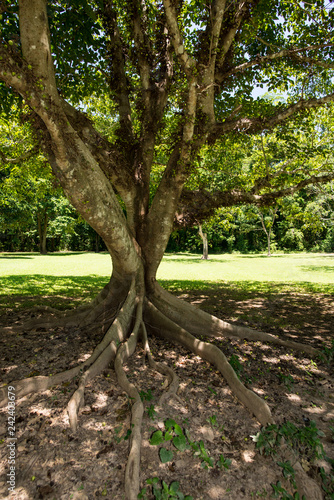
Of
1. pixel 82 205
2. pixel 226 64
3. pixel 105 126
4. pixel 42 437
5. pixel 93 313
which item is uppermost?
pixel 105 126

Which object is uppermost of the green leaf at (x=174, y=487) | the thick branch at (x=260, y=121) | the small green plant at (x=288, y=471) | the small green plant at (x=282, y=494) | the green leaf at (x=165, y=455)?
the thick branch at (x=260, y=121)

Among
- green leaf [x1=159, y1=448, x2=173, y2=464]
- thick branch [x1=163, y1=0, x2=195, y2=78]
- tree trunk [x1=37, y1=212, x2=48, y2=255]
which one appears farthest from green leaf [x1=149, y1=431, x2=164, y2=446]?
tree trunk [x1=37, y1=212, x2=48, y2=255]

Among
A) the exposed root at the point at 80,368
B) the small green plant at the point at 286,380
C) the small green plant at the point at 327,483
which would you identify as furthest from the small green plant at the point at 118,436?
the small green plant at the point at 286,380

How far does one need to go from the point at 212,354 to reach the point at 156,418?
1496mm

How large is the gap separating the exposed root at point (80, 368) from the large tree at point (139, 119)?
0.05ft

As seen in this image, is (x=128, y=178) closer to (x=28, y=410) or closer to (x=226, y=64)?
(x=226, y=64)

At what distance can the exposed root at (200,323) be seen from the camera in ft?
16.9

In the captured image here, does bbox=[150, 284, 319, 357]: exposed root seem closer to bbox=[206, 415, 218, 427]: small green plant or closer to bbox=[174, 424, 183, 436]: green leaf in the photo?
bbox=[206, 415, 218, 427]: small green plant

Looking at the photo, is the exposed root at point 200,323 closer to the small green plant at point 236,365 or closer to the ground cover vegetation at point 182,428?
the ground cover vegetation at point 182,428

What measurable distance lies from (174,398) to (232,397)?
78 cm

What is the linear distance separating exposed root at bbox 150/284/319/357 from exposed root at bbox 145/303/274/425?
0.29 m

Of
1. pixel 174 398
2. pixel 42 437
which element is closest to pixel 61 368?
pixel 42 437

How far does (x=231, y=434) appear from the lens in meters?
2.93

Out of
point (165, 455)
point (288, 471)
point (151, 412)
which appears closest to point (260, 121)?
point (151, 412)
